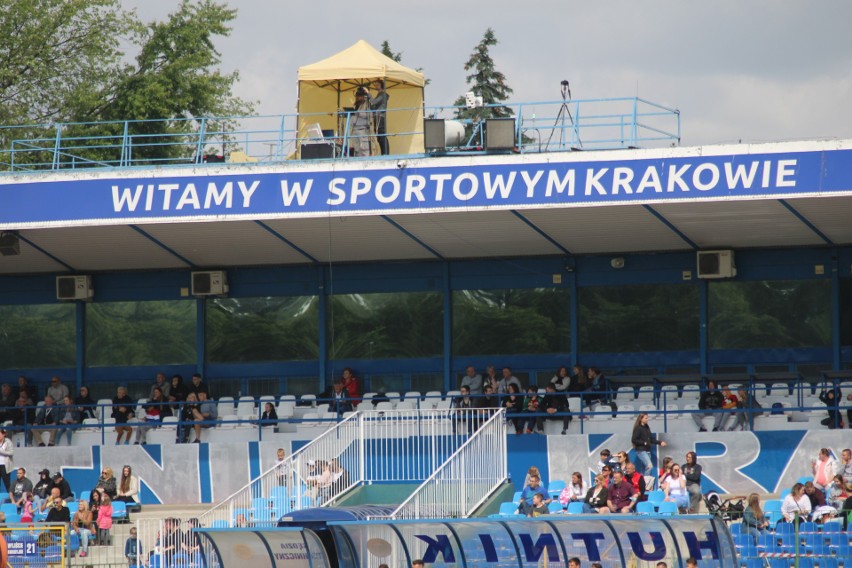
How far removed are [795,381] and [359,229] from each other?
718cm

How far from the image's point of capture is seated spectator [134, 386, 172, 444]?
23.8m

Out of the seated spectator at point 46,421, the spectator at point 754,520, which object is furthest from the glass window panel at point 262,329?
the spectator at point 754,520

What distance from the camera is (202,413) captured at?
2467 cm

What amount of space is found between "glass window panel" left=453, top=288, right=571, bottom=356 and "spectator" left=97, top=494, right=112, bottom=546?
7.36 metres

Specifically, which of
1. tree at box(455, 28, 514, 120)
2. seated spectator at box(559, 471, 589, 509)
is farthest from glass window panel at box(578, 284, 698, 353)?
tree at box(455, 28, 514, 120)

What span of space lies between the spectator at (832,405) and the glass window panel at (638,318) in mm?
3190

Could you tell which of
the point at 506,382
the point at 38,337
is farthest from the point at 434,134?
the point at 38,337

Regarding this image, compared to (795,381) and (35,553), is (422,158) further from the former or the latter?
(35,553)

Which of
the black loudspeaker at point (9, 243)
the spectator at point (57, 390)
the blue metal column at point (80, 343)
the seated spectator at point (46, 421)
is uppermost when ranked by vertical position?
the black loudspeaker at point (9, 243)

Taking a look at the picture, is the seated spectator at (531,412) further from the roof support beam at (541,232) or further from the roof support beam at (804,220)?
the roof support beam at (804,220)

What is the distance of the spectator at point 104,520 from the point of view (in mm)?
20359

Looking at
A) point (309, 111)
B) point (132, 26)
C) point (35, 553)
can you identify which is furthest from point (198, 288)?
point (132, 26)

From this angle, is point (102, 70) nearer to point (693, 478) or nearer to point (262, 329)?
point (262, 329)

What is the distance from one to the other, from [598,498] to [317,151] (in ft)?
24.4
